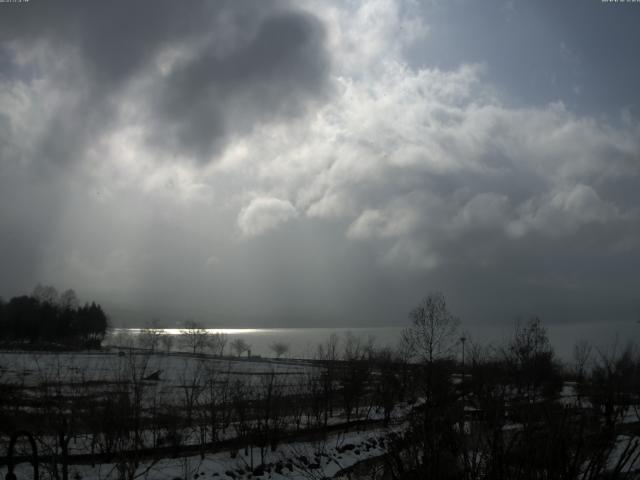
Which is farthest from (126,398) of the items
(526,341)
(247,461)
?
(526,341)

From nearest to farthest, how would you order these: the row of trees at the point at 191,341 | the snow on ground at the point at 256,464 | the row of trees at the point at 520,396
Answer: the row of trees at the point at 520,396 → the snow on ground at the point at 256,464 → the row of trees at the point at 191,341

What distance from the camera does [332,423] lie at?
116ft

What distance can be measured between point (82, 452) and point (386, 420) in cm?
2097

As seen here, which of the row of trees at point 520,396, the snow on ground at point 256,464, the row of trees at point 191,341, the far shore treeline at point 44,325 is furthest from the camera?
the row of trees at point 191,341

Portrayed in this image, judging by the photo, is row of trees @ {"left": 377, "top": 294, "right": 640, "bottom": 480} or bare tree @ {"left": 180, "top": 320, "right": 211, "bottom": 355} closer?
row of trees @ {"left": 377, "top": 294, "right": 640, "bottom": 480}

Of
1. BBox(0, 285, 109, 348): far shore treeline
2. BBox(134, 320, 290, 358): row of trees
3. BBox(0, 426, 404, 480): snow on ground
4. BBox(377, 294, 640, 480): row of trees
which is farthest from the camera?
BBox(134, 320, 290, 358): row of trees

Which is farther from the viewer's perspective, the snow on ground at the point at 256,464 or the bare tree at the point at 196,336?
the bare tree at the point at 196,336

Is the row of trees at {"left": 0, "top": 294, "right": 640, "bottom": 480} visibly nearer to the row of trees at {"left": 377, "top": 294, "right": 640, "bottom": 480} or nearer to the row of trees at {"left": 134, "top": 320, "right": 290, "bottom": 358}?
the row of trees at {"left": 377, "top": 294, "right": 640, "bottom": 480}

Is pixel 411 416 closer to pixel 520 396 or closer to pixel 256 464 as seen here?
pixel 256 464

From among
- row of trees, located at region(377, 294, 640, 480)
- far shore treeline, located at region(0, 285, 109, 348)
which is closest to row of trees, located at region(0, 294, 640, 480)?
row of trees, located at region(377, 294, 640, 480)

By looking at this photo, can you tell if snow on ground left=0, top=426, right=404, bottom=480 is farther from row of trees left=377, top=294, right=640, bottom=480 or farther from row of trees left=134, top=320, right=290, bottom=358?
row of trees left=134, top=320, right=290, bottom=358

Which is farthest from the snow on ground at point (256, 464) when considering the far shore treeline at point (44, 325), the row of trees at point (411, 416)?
the far shore treeline at point (44, 325)

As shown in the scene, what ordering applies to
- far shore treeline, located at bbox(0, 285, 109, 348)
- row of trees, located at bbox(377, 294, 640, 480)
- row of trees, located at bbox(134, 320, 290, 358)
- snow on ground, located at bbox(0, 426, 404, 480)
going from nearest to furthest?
row of trees, located at bbox(377, 294, 640, 480), snow on ground, located at bbox(0, 426, 404, 480), far shore treeline, located at bbox(0, 285, 109, 348), row of trees, located at bbox(134, 320, 290, 358)

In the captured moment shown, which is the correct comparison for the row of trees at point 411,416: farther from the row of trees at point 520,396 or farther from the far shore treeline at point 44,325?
the far shore treeline at point 44,325
